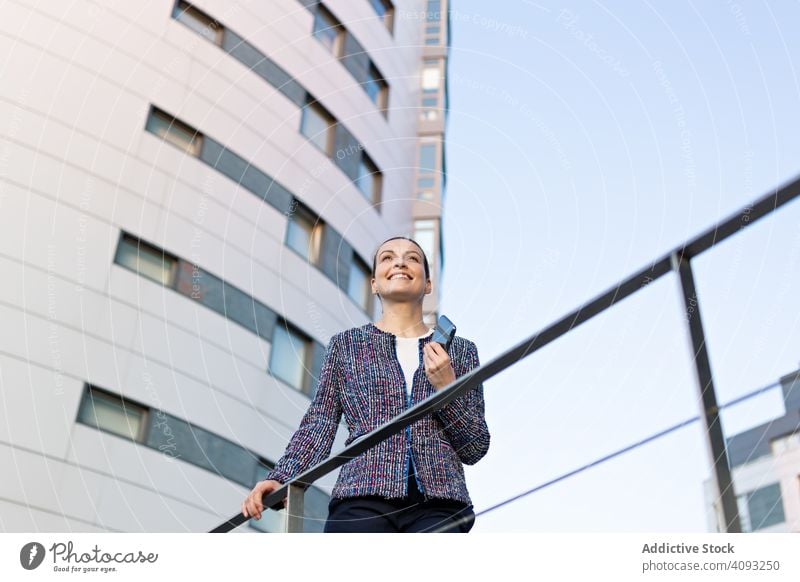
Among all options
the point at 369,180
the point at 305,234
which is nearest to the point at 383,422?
the point at 305,234

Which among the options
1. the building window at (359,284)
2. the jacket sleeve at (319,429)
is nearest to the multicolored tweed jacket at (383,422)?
the jacket sleeve at (319,429)

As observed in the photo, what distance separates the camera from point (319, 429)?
3018 mm

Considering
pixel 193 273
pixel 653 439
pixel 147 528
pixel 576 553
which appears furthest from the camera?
pixel 193 273

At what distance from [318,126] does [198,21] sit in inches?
106

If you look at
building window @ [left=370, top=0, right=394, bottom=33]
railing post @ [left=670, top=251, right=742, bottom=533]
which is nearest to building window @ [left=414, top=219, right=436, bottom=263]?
building window @ [left=370, top=0, right=394, bottom=33]

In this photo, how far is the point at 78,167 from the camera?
1216cm

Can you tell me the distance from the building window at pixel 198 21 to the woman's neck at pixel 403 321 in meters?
11.7

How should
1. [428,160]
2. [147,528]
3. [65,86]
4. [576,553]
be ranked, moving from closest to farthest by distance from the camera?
[576,553] → [147,528] → [65,86] → [428,160]

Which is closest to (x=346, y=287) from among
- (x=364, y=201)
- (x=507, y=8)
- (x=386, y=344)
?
(x=364, y=201)

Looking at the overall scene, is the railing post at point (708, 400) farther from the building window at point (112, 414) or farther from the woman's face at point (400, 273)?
the building window at point (112, 414)

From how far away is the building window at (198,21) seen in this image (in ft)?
45.6

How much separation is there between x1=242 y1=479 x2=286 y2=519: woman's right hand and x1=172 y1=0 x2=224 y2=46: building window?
1201cm

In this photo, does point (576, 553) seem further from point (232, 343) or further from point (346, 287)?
point (346, 287)

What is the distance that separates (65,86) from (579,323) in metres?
11.2
